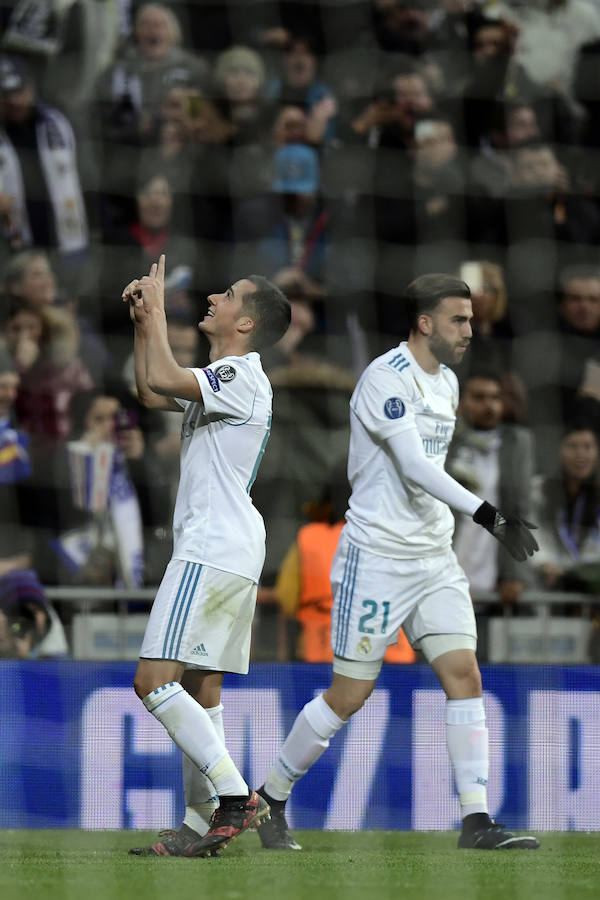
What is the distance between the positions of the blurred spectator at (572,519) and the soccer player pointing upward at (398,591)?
2041 millimetres

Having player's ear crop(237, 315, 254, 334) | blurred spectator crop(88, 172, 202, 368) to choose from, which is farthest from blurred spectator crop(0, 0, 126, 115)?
player's ear crop(237, 315, 254, 334)

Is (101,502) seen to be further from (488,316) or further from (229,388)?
(229,388)

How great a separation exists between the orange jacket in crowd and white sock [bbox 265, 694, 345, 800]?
1279 mm

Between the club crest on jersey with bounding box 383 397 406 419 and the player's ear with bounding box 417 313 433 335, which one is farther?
the player's ear with bounding box 417 313 433 335

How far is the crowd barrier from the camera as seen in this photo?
215 inches

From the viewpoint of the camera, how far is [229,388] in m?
4.28

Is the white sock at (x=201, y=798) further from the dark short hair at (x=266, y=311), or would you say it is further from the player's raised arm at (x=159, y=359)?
the dark short hair at (x=266, y=311)

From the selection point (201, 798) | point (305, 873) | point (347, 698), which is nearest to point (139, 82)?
point (347, 698)

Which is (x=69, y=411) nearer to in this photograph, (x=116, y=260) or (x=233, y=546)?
(x=116, y=260)

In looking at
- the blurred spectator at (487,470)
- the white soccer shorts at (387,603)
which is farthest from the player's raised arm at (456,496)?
the blurred spectator at (487,470)

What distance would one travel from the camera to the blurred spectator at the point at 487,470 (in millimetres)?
6676

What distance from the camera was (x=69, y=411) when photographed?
717 cm

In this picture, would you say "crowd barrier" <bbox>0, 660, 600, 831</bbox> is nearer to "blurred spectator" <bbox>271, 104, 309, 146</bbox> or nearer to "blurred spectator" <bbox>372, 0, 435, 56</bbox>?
"blurred spectator" <bbox>271, 104, 309, 146</bbox>

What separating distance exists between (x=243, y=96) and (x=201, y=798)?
16.4 ft
